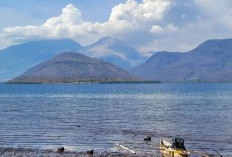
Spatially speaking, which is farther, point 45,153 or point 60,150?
point 60,150

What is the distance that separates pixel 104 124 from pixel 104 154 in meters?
26.7

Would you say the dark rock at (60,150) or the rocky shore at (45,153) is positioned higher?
the dark rock at (60,150)


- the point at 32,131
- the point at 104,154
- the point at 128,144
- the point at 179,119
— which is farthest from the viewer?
the point at 179,119

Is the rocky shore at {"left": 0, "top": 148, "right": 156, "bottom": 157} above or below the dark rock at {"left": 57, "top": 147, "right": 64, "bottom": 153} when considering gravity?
below

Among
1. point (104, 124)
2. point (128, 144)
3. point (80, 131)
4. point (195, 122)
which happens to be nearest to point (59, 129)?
point (80, 131)

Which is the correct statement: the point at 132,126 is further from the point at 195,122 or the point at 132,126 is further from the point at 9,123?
the point at 9,123

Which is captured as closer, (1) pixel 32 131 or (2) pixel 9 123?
(1) pixel 32 131

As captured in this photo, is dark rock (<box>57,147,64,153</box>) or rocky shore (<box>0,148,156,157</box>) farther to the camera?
dark rock (<box>57,147,64,153</box>)

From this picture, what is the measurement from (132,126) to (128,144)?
60.6ft

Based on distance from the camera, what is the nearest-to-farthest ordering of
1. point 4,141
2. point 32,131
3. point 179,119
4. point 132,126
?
point 4,141
point 32,131
point 132,126
point 179,119

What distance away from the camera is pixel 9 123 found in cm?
6831

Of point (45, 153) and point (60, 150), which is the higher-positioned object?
point (60, 150)

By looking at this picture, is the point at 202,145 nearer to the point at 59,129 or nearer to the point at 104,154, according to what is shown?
the point at 104,154

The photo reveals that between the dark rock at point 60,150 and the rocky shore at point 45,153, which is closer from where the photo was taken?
the rocky shore at point 45,153
